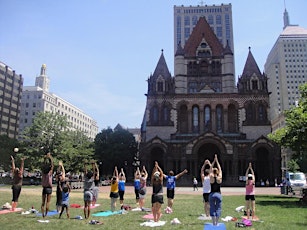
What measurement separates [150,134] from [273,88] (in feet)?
388

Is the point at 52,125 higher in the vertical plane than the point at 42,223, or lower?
higher

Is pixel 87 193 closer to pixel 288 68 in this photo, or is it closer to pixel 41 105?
pixel 41 105

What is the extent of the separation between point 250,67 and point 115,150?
3339 cm

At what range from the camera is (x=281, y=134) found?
21.5 m

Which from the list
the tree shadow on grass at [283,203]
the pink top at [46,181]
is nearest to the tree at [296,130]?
the tree shadow on grass at [283,203]

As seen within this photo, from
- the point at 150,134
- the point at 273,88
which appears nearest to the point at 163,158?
the point at 150,134

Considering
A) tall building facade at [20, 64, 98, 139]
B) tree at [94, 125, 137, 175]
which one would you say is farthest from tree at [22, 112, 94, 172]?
tall building facade at [20, 64, 98, 139]

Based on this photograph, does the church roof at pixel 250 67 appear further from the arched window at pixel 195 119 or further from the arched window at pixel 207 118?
the arched window at pixel 195 119

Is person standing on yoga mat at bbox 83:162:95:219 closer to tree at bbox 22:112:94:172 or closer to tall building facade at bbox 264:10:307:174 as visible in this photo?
tree at bbox 22:112:94:172

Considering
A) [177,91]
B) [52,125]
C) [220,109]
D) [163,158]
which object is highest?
[177,91]

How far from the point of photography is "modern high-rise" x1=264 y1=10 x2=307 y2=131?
471 feet

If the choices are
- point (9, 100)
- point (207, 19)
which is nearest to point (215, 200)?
point (9, 100)

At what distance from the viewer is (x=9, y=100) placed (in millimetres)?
102500

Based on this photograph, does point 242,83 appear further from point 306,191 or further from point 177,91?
point 306,191
